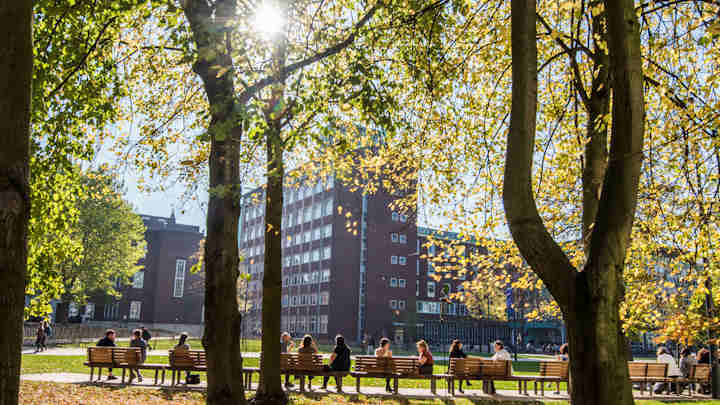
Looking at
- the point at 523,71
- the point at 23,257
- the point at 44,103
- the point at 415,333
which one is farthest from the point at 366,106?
the point at 415,333

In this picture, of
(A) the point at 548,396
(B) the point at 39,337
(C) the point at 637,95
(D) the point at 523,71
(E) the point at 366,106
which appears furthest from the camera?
(B) the point at 39,337

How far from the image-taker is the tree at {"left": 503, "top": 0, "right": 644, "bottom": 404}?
5.14 meters

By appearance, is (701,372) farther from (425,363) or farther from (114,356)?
(114,356)

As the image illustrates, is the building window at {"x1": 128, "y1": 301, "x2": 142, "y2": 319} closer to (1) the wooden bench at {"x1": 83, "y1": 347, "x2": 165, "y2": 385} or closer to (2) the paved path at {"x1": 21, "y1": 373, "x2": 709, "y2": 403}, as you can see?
(2) the paved path at {"x1": 21, "y1": 373, "x2": 709, "y2": 403}

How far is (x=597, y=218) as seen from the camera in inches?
219

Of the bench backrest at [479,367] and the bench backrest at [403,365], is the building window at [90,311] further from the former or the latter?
the bench backrest at [479,367]

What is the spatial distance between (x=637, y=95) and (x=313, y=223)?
7543 cm

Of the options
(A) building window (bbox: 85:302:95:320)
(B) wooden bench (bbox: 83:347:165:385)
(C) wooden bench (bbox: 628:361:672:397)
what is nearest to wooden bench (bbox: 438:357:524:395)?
(C) wooden bench (bbox: 628:361:672:397)

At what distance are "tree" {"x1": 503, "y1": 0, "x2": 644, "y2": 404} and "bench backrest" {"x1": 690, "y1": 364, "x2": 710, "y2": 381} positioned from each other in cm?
1583

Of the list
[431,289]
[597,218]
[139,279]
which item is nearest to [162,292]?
[139,279]

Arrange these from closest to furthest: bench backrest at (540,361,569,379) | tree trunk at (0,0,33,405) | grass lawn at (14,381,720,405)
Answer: tree trunk at (0,0,33,405) → grass lawn at (14,381,720,405) → bench backrest at (540,361,569,379)

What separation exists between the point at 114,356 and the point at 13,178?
12877 millimetres

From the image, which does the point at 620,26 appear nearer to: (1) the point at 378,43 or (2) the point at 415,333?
(1) the point at 378,43

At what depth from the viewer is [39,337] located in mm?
30766
